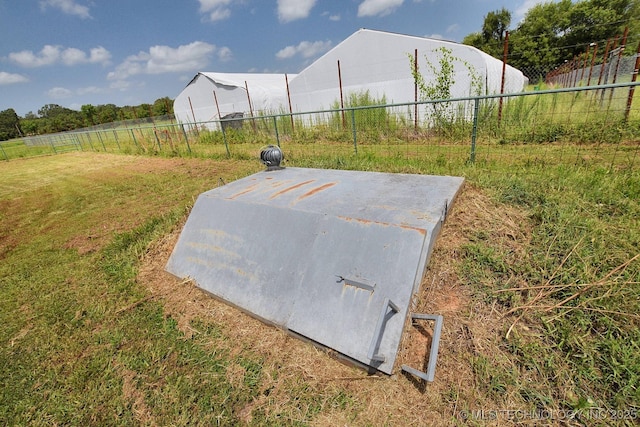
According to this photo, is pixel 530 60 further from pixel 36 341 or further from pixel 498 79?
pixel 36 341

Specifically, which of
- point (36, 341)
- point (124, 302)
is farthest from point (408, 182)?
point (36, 341)

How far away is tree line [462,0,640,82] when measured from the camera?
30.1 meters

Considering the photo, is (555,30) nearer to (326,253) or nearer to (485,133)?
(485,133)

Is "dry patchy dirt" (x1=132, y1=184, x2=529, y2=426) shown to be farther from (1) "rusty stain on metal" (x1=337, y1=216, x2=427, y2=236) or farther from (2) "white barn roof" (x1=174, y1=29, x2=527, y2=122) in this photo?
(2) "white barn roof" (x1=174, y1=29, x2=527, y2=122)

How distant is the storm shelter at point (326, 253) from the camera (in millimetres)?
1841

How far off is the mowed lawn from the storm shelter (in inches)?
6.4

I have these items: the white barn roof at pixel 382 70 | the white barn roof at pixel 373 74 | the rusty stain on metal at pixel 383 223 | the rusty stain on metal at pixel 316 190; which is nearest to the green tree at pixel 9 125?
the white barn roof at pixel 373 74

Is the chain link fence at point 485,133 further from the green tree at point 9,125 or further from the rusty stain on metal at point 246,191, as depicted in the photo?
the green tree at point 9,125

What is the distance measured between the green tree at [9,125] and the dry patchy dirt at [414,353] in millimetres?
61076

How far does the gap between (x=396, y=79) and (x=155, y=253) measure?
11.7 meters

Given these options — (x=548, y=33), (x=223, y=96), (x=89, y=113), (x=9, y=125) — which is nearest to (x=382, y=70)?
(x=223, y=96)

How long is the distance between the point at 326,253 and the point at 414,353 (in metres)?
0.86

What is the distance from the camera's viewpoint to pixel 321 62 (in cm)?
1391

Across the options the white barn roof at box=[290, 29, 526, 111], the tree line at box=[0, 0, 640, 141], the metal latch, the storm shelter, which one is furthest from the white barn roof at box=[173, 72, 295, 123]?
the metal latch
